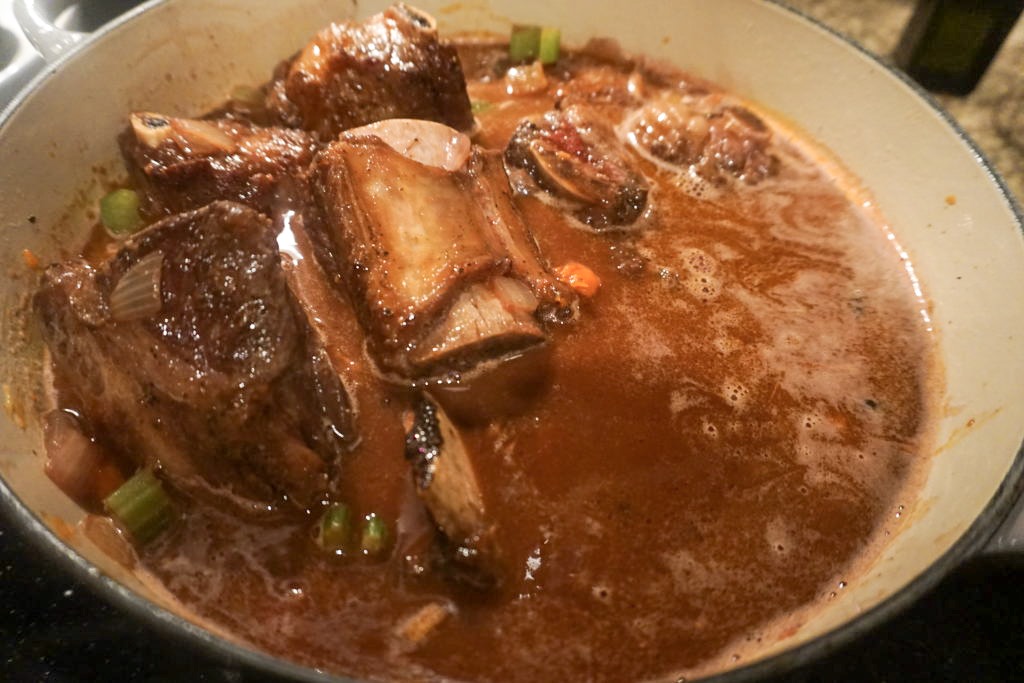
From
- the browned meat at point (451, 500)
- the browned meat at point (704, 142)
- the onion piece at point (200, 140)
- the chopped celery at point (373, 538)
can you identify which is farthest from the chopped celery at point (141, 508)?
the browned meat at point (704, 142)

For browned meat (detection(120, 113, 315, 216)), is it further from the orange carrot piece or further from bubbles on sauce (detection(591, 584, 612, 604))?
bubbles on sauce (detection(591, 584, 612, 604))

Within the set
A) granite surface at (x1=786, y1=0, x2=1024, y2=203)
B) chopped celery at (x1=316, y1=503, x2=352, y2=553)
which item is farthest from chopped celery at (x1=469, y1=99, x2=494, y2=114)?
chopped celery at (x1=316, y1=503, x2=352, y2=553)

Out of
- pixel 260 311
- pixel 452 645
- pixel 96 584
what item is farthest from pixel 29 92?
pixel 452 645

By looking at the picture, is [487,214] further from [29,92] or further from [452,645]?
[29,92]

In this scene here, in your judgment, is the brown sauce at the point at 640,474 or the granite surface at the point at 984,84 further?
the granite surface at the point at 984,84

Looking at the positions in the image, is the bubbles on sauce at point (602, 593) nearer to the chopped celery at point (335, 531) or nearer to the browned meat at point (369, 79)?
the chopped celery at point (335, 531)
